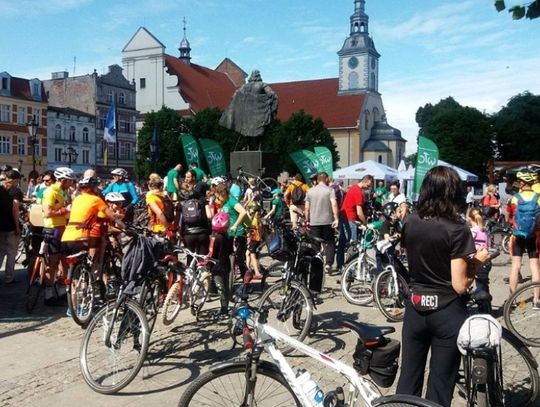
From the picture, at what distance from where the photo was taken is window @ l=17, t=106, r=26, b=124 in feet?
195

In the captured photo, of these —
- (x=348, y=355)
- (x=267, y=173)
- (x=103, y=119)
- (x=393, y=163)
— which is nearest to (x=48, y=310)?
(x=348, y=355)

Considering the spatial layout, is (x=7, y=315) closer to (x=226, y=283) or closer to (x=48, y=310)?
(x=48, y=310)

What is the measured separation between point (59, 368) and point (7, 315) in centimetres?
259

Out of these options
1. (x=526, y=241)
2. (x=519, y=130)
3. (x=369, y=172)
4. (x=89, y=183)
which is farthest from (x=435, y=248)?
(x=519, y=130)

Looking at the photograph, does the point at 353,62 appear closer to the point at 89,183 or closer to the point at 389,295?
the point at 389,295

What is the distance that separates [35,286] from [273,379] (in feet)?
19.2

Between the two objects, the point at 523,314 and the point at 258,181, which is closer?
the point at 523,314

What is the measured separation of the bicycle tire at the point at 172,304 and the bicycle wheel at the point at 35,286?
6.89ft

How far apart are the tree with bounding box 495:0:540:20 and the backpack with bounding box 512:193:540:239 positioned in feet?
11.1

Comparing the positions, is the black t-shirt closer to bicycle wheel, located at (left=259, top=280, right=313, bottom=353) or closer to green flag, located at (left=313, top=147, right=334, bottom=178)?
bicycle wheel, located at (left=259, top=280, right=313, bottom=353)

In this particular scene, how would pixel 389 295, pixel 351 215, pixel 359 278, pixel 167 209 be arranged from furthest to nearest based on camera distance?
1. pixel 351 215
2. pixel 359 278
3. pixel 167 209
4. pixel 389 295

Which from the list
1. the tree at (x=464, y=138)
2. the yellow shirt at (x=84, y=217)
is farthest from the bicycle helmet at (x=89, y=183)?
the tree at (x=464, y=138)

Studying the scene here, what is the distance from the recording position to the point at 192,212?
808 cm

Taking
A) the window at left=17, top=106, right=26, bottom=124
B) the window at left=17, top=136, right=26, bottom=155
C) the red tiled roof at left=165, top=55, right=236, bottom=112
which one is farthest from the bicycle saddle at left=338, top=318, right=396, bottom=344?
the red tiled roof at left=165, top=55, right=236, bottom=112
